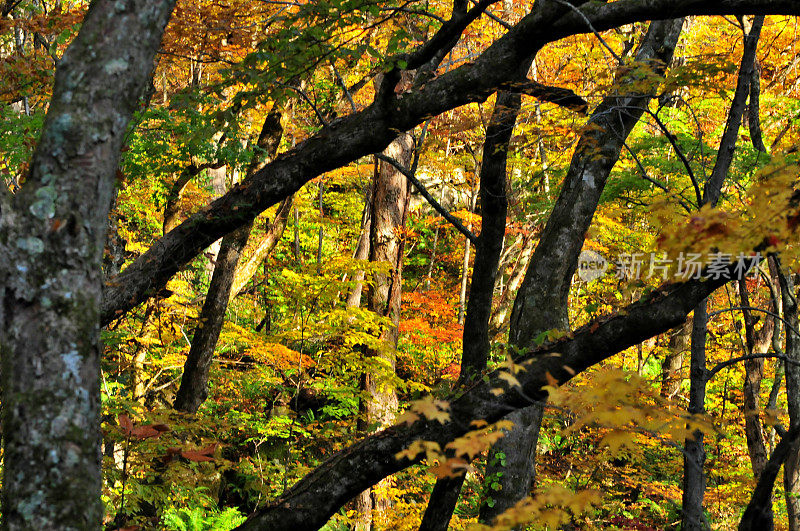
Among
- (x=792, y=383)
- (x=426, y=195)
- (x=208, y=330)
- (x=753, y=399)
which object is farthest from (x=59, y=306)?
(x=753, y=399)

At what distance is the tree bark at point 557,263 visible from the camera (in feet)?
17.6

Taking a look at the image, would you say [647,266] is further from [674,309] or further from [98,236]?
[98,236]

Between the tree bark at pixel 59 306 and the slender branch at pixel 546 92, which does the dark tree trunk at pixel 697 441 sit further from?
the tree bark at pixel 59 306

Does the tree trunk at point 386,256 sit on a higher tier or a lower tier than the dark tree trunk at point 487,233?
higher

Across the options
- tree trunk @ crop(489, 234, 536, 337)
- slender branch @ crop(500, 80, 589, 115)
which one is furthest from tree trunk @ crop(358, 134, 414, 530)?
slender branch @ crop(500, 80, 589, 115)

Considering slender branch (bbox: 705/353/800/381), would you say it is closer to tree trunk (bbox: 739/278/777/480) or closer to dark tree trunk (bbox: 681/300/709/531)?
→ dark tree trunk (bbox: 681/300/709/531)

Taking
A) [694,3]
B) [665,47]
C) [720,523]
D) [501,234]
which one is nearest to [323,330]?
[501,234]

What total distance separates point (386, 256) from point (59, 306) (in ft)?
24.1

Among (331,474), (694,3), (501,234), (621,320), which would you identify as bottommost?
(331,474)

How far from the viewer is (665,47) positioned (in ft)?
18.5

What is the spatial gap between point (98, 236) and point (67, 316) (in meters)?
0.28

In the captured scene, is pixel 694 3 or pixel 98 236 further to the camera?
pixel 694 3

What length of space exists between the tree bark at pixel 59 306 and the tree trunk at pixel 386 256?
22.5 feet

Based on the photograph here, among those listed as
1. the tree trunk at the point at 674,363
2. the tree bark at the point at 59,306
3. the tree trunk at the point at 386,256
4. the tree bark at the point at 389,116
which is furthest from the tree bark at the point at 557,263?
the tree trunk at the point at 674,363
